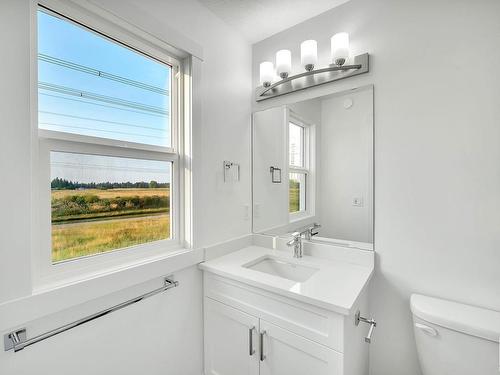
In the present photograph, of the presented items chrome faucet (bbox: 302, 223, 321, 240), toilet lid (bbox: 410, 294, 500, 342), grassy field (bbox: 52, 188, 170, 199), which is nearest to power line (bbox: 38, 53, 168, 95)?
grassy field (bbox: 52, 188, 170, 199)

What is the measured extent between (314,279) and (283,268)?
37cm

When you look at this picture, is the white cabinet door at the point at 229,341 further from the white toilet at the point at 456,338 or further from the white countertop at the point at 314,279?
the white toilet at the point at 456,338

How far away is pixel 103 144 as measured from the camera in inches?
43.8

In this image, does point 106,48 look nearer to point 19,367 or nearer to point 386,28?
point 19,367

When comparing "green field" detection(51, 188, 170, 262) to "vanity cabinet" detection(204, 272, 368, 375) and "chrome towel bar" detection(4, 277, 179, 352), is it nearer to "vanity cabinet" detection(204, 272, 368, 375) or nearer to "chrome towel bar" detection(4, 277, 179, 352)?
"chrome towel bar" detection(4, 277, 179, 352)

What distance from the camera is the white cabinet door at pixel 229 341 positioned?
1251mm

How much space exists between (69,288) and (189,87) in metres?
1.19

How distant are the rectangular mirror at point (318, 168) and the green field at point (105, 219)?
81 cm

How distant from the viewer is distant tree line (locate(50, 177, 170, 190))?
101cm

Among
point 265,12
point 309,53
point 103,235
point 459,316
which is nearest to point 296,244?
point 459,316

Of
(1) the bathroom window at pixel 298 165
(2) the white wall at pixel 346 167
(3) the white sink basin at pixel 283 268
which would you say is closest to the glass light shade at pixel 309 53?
(2) the white wall at pixel 346 167

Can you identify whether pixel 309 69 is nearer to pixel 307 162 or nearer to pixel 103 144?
pixel 307 162

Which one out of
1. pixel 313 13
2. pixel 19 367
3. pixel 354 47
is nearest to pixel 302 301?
pixel 19 367

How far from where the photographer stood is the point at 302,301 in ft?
3.51
